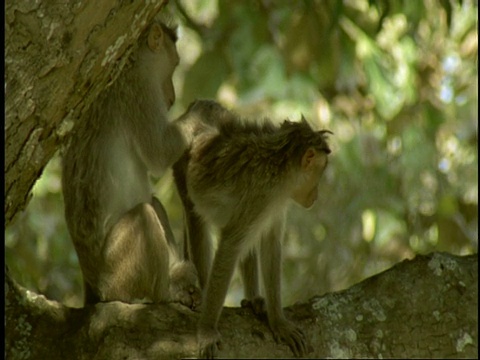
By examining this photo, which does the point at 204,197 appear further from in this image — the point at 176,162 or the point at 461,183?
the point at 461,183

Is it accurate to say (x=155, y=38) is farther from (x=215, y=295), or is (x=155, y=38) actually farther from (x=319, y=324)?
(x=319, y=324)

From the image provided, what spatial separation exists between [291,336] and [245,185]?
992 millimetres

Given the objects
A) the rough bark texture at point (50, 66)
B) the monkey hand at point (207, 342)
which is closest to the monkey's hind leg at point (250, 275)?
the monkey hand at point (207, 342)

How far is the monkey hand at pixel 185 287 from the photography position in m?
5.00

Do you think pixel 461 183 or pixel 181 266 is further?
pixel 461 183

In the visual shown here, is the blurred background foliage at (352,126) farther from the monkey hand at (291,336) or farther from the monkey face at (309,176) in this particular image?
the monkey hand at (291,336)

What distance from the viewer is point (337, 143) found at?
8734 millimetres

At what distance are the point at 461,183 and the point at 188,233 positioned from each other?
12.9 feet

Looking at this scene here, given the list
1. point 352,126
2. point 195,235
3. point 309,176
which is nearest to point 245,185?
point 309,176

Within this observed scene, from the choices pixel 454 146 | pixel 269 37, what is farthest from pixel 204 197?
pixel 454 146

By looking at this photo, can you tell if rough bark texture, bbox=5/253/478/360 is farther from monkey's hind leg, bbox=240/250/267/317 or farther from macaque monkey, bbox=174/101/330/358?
monkey's hind leg, bbox=240/250/267/317

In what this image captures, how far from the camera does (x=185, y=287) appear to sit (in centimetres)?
505

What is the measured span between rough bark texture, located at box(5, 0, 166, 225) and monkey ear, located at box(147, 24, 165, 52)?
1.67 metres

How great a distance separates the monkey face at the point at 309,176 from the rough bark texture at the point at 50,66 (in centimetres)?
153
